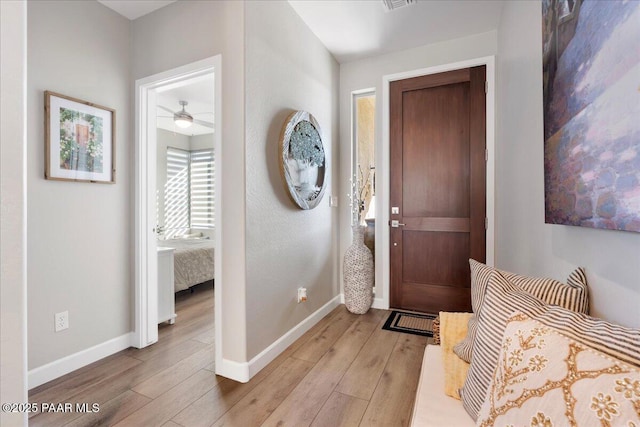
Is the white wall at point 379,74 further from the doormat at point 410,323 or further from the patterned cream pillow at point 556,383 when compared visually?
the patterned cream pillow at point 556,383

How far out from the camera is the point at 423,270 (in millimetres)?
2969

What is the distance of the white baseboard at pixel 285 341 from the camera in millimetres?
1918

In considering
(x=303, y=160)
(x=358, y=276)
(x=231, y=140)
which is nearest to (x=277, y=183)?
(x=303, y=160)

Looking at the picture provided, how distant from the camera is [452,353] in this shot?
1213 millimetres

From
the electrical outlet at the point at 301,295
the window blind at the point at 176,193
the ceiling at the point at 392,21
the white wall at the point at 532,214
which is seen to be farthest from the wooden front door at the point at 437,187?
the window blind at the point at 176,193

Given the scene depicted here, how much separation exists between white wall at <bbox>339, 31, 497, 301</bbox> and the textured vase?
0.21 meters

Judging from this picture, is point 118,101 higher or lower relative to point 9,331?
higher

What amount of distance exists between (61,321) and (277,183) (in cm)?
170

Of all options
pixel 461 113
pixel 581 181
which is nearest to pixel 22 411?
pixel 581 181

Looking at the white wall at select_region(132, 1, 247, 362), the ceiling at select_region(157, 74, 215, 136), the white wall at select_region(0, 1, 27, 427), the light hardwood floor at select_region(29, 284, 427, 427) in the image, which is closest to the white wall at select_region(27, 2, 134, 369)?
the light hardwood floor at select_region(29, 284, 427, 427)

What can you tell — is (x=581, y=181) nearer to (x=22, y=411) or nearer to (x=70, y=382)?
(x=22, y=411)

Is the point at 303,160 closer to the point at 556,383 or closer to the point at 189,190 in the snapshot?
the point at 556,383

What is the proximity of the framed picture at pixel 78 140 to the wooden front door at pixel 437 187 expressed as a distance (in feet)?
8.22

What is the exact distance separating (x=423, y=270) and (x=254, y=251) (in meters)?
1.84
